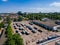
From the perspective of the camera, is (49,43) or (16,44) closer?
(16,44)

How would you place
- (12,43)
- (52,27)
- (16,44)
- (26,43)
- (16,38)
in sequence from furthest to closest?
(52,27), (26,43), (16,38), (16,44), (12,43)

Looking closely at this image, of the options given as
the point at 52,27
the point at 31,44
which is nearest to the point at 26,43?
the point at 31,44

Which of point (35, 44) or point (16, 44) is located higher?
point (16, 44)

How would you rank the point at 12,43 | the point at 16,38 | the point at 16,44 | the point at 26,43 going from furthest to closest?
the point at 26,43, the point at 16,38, the point at 16,44, the point at 12,43

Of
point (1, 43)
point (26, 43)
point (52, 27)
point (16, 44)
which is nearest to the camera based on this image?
point (16, 44)

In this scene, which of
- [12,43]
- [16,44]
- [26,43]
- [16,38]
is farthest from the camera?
[26,43]

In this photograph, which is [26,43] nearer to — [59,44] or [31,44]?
[31,44]

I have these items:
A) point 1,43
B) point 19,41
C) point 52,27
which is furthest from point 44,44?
point 52,27

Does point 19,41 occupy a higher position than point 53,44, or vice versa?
point 19,41

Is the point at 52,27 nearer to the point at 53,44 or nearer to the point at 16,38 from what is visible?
the point at 53,44
